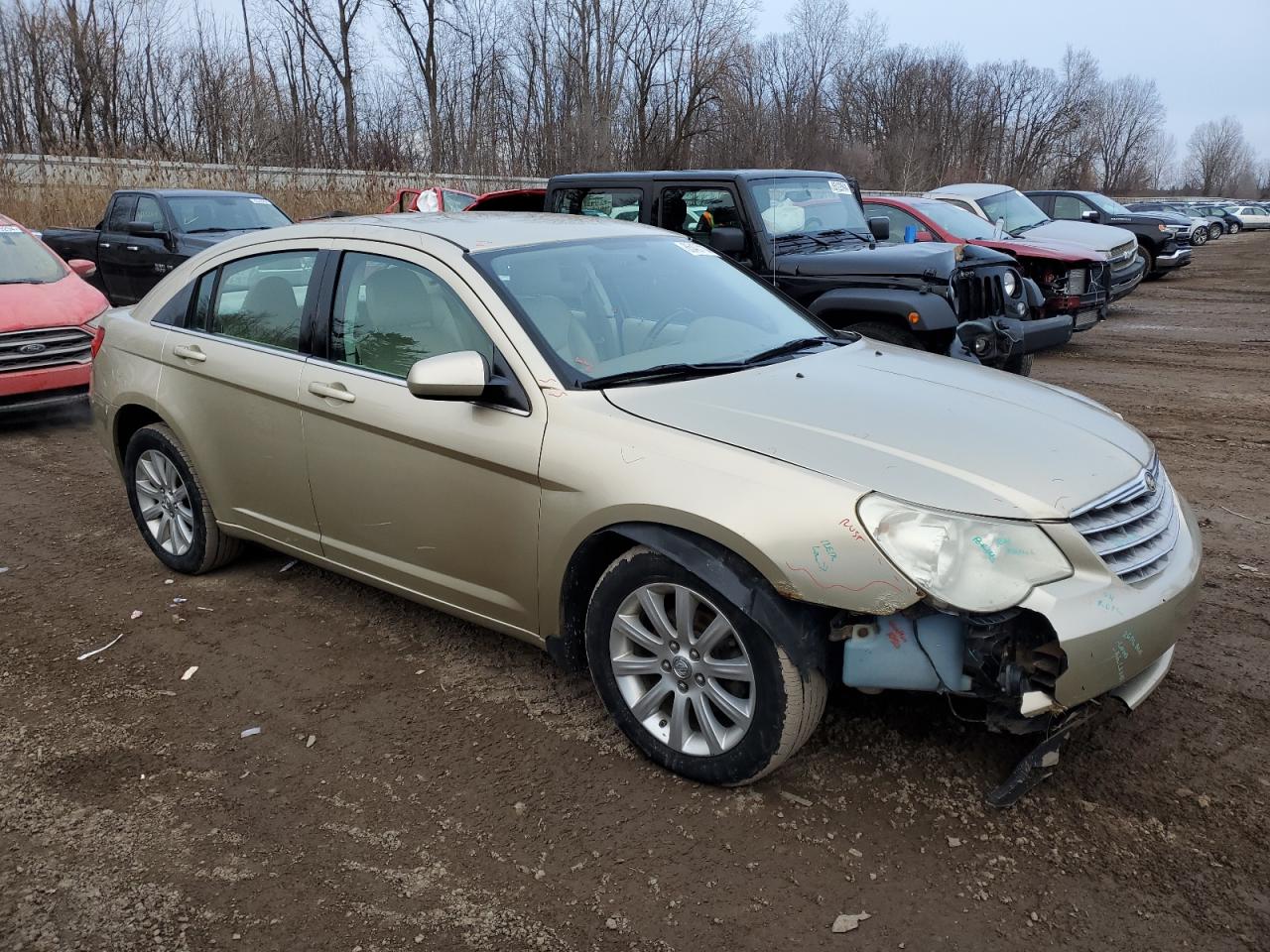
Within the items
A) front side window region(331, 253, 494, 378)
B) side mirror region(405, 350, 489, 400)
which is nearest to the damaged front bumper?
side mirror region(405, 350, 489, 400)

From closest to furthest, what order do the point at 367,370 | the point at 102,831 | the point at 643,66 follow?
1. the point at 102,831
2. the point at 367,370
3. the point at 643,66

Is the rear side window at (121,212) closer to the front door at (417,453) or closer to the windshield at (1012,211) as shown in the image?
the front door at (417,453)

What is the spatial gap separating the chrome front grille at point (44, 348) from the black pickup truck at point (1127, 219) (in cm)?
1670

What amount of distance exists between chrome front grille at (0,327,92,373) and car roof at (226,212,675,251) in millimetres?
4230

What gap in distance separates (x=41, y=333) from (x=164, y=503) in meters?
3.94

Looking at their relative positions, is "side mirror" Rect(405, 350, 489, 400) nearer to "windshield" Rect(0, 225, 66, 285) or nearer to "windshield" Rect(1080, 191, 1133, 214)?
"windshield" Rect(0, 225, 66, 285)

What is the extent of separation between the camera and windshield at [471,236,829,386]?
3.55 meters

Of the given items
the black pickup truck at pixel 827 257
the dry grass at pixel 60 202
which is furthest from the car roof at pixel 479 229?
the dry grass at pixel 60 202

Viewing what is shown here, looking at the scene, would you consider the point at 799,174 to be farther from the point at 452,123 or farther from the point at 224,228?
the point at 452,123

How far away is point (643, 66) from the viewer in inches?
1677

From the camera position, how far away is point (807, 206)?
8.19 meters

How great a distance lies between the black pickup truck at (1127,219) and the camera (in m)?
19.8

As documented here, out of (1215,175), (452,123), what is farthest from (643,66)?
(1215,175)

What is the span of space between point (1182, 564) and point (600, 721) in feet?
6.27
